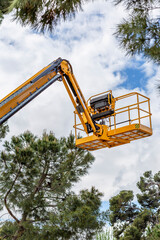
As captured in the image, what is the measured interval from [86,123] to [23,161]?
3.75m

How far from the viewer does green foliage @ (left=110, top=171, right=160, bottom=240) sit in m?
22.1

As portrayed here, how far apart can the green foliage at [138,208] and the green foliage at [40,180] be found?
982 centimetres

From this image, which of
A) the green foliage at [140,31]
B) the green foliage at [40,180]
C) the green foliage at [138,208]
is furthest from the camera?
the green foliage at [138,208]

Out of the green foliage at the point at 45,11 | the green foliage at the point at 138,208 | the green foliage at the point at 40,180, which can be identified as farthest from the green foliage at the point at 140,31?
the green foliage at the point at 138,208

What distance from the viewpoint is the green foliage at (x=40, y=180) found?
12492mm

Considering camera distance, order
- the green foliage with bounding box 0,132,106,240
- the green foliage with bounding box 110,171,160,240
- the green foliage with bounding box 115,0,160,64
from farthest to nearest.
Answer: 1. the green foliage with bounding box 110,171,160,240
2. the green foliage with bounding box 0,132,106,240
3. the green foliage with bounding box 115,0,160,64

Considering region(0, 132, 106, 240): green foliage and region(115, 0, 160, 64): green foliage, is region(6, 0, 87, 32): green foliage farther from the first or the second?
region(0, 132, 106, 240): green foliage

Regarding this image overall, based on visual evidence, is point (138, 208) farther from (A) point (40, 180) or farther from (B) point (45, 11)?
(B) point (45, 11)

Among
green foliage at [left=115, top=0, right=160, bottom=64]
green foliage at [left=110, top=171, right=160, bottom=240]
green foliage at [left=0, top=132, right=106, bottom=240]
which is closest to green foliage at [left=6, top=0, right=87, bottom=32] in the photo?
green foliage at [left=115, top=0, right=160, bottom=64]

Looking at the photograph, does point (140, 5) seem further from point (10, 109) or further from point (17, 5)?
point (10, 109)

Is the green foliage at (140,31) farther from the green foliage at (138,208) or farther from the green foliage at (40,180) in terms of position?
the green foliage at (138,208)

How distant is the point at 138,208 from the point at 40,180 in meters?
12.8

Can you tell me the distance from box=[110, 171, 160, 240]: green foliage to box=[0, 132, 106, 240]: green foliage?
982 cm

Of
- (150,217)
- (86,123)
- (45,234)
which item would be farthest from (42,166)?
(150,217)
